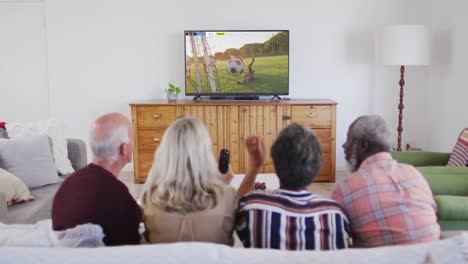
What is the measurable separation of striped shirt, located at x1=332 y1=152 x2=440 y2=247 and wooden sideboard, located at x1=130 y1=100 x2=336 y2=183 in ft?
10.3

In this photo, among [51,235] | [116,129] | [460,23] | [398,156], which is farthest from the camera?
[460,23]

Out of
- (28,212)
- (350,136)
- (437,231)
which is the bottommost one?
(28,212)

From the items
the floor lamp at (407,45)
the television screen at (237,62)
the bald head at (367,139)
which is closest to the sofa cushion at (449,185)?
the bald head at (367,139)

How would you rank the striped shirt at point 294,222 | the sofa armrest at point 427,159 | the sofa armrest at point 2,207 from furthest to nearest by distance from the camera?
the sofa armrest at point 427,159 → the sofa armrest at point 2,207 → the striped shirt at point 294,222

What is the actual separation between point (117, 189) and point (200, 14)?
3.93 metres

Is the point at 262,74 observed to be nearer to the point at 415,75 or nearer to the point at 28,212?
the point at 415,75

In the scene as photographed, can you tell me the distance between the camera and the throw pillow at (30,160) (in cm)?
323

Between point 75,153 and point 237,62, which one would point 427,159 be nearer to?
point 237,62

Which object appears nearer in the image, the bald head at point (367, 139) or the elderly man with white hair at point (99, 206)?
the elderly man with white hair at point (99, 206)

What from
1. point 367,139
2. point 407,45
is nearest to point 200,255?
point 367,139

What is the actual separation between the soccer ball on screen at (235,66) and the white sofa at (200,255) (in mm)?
4023

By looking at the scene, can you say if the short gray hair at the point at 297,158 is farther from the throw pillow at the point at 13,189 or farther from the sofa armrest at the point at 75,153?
the sofa armrest at the point at 75,153

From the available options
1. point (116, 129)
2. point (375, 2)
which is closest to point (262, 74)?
point (375, 2)

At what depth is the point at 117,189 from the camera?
173 cm
